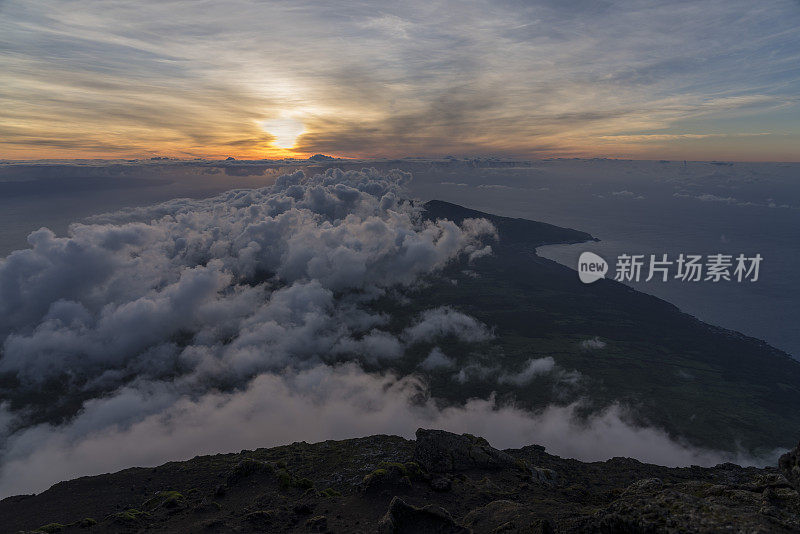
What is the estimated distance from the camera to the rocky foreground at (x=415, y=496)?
26.7 m

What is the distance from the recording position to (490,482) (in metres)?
60.0

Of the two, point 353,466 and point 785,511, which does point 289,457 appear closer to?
point 353,466

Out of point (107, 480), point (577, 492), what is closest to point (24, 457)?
point (107, 480)

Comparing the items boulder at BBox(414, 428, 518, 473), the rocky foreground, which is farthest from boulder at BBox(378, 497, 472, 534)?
boulder at BBox(414, 428, 518, 473)

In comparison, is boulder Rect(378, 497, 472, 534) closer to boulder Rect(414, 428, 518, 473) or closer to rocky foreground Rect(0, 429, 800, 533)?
rocky foreground Rect(0, 429, 800, 533)

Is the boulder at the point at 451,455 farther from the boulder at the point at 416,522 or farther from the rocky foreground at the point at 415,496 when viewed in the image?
the boulder at the point at 416,522

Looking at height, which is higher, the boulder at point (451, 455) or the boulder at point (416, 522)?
the boulder at point (416, 522)

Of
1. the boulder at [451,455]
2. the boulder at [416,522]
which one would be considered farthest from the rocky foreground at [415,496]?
the boulder at [451,455]

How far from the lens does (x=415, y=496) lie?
54500 millimetres

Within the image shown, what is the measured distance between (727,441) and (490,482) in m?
221

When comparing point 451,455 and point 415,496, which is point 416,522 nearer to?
point 415,496

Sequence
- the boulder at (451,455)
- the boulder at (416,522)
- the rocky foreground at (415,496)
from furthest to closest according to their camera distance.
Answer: the boulder at (451,455) → the boulder at (416,522) → the rocky foreground at (415,496)

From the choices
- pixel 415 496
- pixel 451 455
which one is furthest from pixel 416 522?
pixel 451 455

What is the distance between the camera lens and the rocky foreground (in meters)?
26.7
